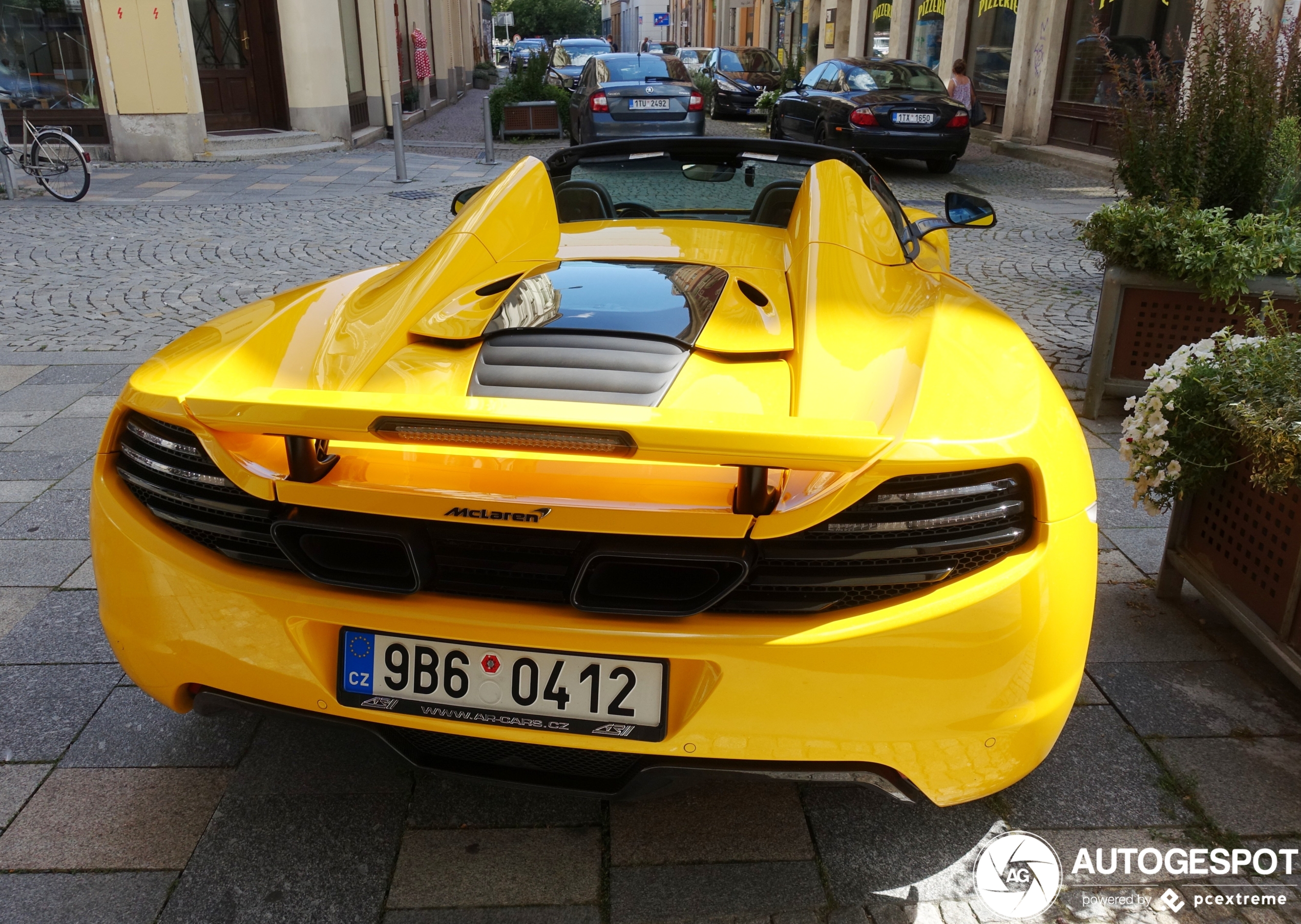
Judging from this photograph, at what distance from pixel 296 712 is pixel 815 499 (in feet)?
3.26

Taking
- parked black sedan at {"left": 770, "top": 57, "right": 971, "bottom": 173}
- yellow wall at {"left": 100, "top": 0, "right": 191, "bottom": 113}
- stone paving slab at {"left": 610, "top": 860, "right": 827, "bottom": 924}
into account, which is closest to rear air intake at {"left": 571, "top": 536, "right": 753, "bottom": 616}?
stone paving slab at {"left": 610, "top": 860, "right": 827, "bottom": 924}

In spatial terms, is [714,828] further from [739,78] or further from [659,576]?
[739,78]

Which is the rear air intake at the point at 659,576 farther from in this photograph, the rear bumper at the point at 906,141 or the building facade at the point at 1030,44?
the rear bumper at the point at 906,141

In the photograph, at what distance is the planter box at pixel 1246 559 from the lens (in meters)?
2.57

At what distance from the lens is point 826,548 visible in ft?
5.58

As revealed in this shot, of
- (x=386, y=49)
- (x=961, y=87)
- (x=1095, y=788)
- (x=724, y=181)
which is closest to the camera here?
(x=1095, y=788)

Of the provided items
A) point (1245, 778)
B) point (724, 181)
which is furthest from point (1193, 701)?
point (724, 181)

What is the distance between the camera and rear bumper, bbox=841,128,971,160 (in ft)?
42.2

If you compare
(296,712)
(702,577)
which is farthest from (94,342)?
(702,577)

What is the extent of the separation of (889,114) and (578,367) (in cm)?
1181

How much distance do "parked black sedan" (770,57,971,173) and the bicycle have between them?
28.1 ft

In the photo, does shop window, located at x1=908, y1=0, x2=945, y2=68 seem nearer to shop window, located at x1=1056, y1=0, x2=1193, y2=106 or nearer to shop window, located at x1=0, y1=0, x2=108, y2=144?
shop window, located at x1=1056, y1=0, x2=1193, y2=106

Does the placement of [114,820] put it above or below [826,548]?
below

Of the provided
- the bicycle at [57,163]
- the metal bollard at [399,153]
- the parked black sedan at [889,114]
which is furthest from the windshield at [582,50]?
the bicycle at [57,163]
